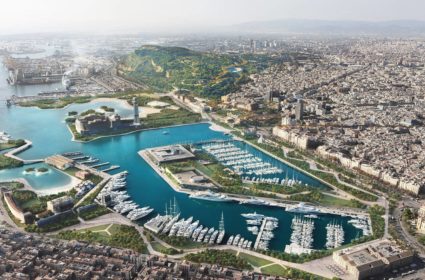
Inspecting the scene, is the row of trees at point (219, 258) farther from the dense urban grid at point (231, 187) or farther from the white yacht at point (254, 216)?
the white yacht at point (254, 216)

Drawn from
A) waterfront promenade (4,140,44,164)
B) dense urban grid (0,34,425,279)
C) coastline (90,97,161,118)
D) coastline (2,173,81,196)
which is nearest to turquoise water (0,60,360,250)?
dense urban grid (0,34,425,279)

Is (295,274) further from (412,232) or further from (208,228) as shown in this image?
(412,232)

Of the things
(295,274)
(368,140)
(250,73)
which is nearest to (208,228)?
(295,274)

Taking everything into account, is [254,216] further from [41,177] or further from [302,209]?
[41,177]

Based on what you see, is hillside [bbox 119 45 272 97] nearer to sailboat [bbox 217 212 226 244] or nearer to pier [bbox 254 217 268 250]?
sailboat [bbox 217 212 226 244]

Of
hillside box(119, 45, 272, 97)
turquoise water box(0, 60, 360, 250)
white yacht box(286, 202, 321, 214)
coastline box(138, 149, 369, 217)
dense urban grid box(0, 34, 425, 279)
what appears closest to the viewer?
dense urban grid box(0, 34, 425, 279)

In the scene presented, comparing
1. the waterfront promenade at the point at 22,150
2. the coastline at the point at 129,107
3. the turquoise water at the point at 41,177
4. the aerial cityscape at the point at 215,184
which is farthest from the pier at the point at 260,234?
the coastline at the point at 129,107

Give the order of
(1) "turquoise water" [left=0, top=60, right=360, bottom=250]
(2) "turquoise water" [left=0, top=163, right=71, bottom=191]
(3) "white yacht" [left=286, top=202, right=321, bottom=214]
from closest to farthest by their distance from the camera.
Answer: (1) "turquoise water" [left=0, top=60, right=360, bottom=250], (3) "white yacht" [left=286, top=202, right=321, bottom=214], (2) "turquoise water" [left=0, top=163, right=71, bottom=191]

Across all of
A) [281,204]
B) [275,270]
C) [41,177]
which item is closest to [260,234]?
[275,270]
